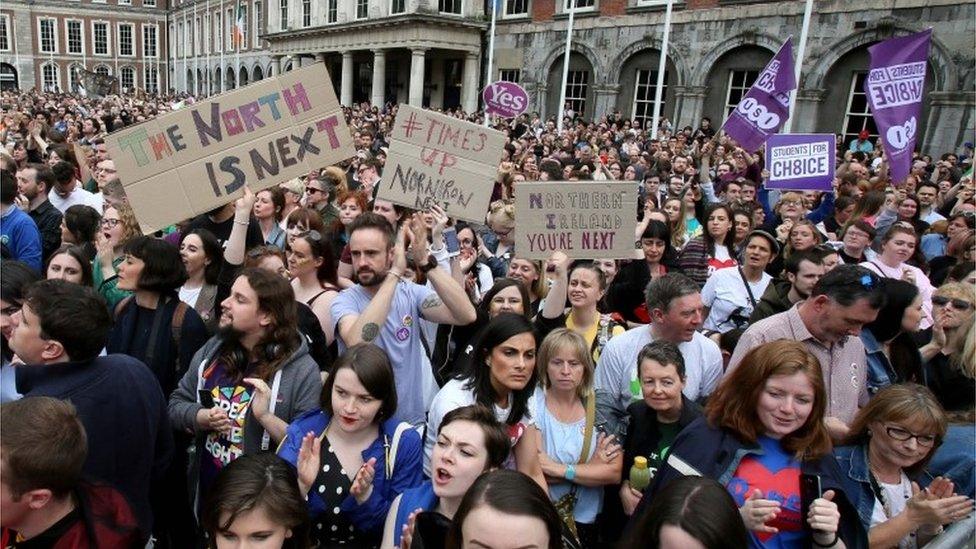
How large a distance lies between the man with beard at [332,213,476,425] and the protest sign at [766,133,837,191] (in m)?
5.89

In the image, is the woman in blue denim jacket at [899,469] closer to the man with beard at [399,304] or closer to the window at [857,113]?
the man with beard at [399,304]

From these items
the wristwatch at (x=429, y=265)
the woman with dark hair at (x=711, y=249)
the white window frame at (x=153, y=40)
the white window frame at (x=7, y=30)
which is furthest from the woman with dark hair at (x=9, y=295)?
the white window frame at (x=7, y=30)

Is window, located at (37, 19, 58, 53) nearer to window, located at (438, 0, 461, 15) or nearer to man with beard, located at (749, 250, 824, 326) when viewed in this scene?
window, located at (438, 0, 461, 15)

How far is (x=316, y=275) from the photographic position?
154 inches

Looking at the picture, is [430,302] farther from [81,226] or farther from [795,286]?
[81,226]

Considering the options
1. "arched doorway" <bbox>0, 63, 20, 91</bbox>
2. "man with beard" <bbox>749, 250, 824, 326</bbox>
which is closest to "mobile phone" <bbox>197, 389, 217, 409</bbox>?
"man with beard" <bbox>749, 250, 824, 326</bbox>

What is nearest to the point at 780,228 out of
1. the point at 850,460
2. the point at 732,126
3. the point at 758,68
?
the point at 732,126

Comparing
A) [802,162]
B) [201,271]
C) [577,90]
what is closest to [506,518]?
[201,271]

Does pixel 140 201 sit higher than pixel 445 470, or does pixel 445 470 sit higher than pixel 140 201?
pixel 140 201

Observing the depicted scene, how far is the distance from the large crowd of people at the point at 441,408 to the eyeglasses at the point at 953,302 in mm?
11

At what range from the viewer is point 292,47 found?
3875cm

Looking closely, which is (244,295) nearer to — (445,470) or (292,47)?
(445,470)

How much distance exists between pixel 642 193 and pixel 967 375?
5.87m

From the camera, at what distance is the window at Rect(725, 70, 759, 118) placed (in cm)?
1953
